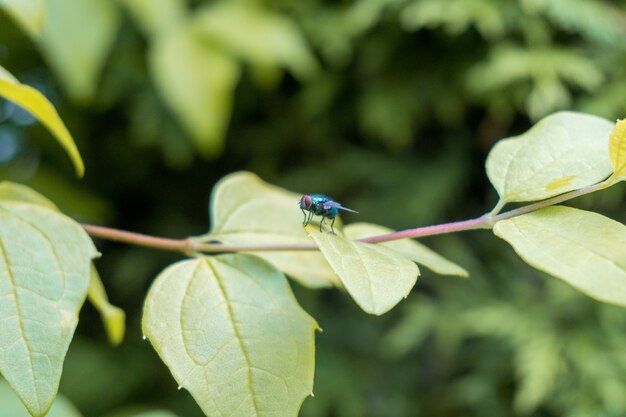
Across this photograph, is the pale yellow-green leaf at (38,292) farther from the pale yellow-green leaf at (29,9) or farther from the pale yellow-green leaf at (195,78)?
the pale yellow-green leaf at (195,78)

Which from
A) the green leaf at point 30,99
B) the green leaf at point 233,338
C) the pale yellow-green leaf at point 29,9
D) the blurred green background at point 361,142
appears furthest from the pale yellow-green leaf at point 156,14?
the green leaf at point 233,338

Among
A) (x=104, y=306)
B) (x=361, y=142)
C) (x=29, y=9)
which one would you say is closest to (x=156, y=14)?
(x=361, y=142)

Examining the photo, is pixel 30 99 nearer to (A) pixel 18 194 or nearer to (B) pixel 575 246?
(A) pixel 18 194

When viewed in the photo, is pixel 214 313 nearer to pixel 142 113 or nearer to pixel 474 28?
pixel 474 28

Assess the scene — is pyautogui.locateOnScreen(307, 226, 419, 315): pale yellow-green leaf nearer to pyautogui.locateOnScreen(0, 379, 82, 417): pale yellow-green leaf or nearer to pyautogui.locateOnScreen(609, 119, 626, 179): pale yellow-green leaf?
pyautogui.locateOnScreen(609, 119, 626, 179): pale yellow-green leaf

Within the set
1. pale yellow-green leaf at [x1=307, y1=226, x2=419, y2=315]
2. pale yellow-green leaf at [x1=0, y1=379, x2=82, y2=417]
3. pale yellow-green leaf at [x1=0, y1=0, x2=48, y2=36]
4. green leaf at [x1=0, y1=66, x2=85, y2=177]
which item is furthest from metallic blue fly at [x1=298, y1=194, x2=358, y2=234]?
pale yellow-green leaf at [x1=0, y1=379, x2=82, y2=417]

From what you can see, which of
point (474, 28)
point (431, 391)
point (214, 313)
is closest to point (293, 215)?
point (214, 313)
